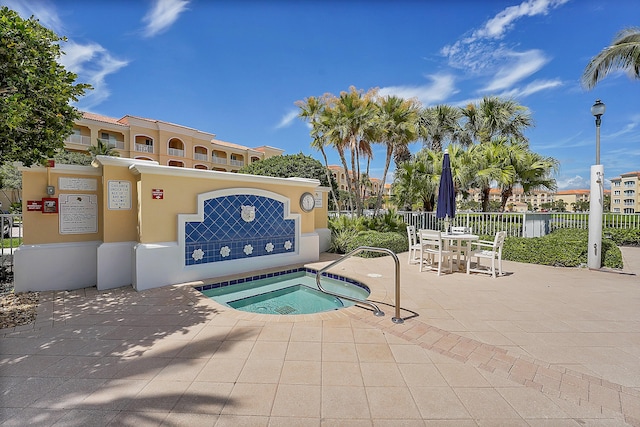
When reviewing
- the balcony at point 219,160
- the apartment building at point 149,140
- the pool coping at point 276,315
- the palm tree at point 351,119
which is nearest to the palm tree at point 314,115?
the palm tree at point 351,119

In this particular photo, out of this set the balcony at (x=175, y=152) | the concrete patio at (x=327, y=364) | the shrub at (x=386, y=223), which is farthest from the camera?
the balcony at (x=175, y=152)

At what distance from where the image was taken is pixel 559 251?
311 inches

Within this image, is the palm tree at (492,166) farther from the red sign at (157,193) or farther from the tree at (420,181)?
the red sign at (157,193)

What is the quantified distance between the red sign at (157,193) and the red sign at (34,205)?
6.83ft

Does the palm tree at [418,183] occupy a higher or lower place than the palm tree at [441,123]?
lower

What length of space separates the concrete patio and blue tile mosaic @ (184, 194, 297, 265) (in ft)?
5.17

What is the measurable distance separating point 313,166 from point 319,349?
68.2 ft

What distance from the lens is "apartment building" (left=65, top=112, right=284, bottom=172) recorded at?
2912cm

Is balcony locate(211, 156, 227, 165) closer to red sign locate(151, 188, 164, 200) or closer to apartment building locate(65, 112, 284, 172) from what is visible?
apartment building locate(65, 112, 284, 172)

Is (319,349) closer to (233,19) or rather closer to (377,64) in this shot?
(233,19)

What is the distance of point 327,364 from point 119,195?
5466mm

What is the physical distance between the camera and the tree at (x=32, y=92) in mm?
3505

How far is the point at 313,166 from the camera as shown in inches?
917

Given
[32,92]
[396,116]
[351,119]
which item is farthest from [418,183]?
[32,92]
